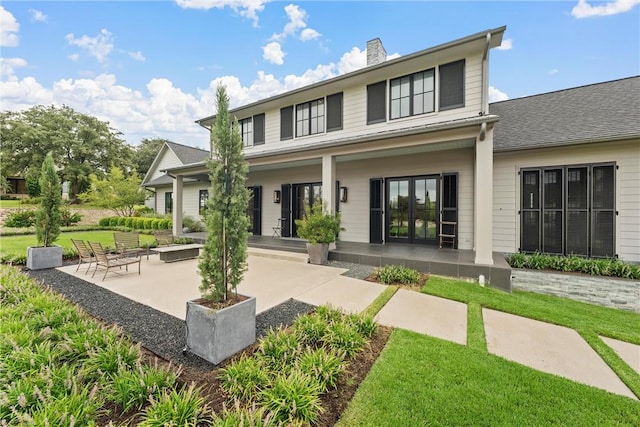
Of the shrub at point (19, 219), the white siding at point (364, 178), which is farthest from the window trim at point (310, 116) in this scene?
the shrub at point (19, 219)

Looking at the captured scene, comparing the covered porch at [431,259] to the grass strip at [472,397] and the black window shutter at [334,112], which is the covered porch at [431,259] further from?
the black window shutter at [334,112]

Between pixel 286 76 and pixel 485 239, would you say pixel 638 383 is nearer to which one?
pixel 485 239

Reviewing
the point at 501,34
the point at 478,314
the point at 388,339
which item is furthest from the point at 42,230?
the point at 501,34

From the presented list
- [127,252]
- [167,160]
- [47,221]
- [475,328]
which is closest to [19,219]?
[167,160]

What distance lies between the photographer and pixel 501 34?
6531mm

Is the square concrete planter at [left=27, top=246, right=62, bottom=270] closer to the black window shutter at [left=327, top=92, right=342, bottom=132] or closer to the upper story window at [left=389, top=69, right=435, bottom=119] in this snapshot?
the black window shutter at [left=327, top=92, right=342, bottom=132]

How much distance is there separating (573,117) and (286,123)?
30.9ft

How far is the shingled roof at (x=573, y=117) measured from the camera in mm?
6879

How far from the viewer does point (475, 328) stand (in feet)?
12.2

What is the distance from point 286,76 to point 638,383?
55.1 ft

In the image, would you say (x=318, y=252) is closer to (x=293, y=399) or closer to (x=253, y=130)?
(x=293, y=399)

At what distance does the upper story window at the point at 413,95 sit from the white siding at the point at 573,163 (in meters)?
2.73

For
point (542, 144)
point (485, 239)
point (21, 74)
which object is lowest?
point (485, 239)

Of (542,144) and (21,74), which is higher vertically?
(21,74)
